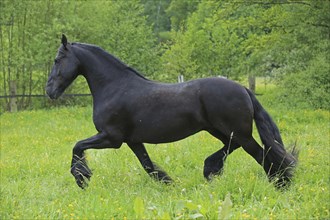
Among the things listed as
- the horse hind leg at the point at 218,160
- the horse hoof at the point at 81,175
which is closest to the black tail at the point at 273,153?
the horse hind leg at the point at 218,160

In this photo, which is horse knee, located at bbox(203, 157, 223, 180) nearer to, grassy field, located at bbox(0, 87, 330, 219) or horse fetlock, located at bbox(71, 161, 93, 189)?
grassy field, located at bbox(0, 87, 330, 219)

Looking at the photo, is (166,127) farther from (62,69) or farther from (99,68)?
(62,69)

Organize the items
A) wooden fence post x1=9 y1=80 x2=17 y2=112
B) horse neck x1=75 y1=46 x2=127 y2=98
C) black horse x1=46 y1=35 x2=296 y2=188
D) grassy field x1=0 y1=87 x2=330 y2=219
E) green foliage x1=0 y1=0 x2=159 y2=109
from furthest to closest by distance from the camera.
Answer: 1. wooden fence post x1=9 y1=80 x2=17 y2=112
2. green foliage x1=0 y1=0 x2=159 y2=109
3. horse neck x1=75 y1=46 x2=127 y2=98
4. black horse x1=46 y1=35 x2=296 y2=188
5. grassy field x1=0 y1=87 x2=330 y2=219

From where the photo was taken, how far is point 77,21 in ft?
64.3

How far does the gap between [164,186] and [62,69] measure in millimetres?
2060

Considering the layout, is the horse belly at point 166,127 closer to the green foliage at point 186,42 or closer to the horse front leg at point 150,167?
the horse front leg at point 150,167

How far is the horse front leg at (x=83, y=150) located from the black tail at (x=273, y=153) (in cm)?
186

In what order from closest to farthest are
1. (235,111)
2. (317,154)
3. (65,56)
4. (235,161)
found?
1. (235,111)
2. (65,56)
3. (235,161)
4. (317,154)

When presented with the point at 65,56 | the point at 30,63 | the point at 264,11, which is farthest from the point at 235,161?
the point at 30,63

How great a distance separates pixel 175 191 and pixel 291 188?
1.42 meters

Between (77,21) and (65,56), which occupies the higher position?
(65,56)

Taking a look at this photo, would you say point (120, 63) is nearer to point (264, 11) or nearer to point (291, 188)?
point (291, 188)

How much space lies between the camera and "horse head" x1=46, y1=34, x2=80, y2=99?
598 centimetres

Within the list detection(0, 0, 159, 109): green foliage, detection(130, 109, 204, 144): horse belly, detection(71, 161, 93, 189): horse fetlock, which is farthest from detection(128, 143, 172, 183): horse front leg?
detection(0, 0, 159, 109): green foliage
